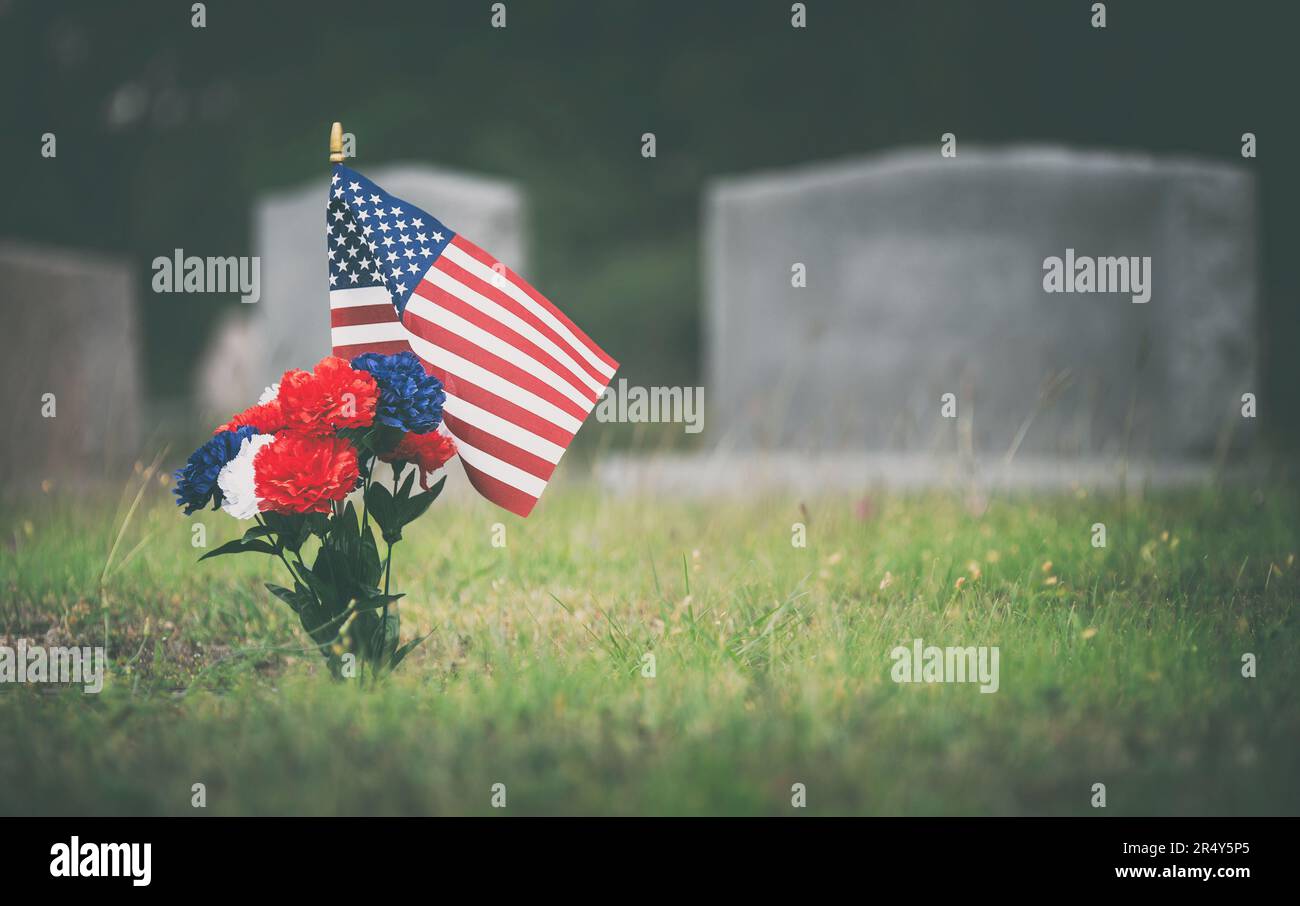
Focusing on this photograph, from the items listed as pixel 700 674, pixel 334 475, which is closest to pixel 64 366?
pixel 334 475

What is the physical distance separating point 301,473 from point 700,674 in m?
1.16

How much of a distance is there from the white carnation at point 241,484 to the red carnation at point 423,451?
34cm

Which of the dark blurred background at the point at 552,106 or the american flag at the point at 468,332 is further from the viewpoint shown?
the dark blurred background at the point at 552,106

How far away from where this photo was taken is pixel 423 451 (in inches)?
124

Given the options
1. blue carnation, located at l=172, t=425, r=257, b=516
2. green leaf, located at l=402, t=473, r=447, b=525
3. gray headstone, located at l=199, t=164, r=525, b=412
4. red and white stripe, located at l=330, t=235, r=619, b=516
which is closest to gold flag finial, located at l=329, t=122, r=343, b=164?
red and white stripe, located at l=330, t=235, r=619, b=516

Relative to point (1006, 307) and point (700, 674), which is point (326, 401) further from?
point (1006, 307)

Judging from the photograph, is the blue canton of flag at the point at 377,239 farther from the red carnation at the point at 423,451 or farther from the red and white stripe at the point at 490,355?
the red carnation at the point at 423,451

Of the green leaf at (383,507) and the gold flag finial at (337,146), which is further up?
the gold flag finial at (337,146)

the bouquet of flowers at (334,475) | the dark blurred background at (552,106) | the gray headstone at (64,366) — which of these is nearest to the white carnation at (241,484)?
the bouquet of flowers at (334,475)

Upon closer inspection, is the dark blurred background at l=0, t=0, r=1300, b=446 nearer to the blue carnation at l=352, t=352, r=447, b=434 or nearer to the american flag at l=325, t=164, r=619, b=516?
the american flag at l=325, t=164, r=619, b=516

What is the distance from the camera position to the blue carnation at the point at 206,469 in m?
2.95

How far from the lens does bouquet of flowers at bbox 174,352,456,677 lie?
9.57 feet

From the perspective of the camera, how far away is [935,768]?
8.18 feet
